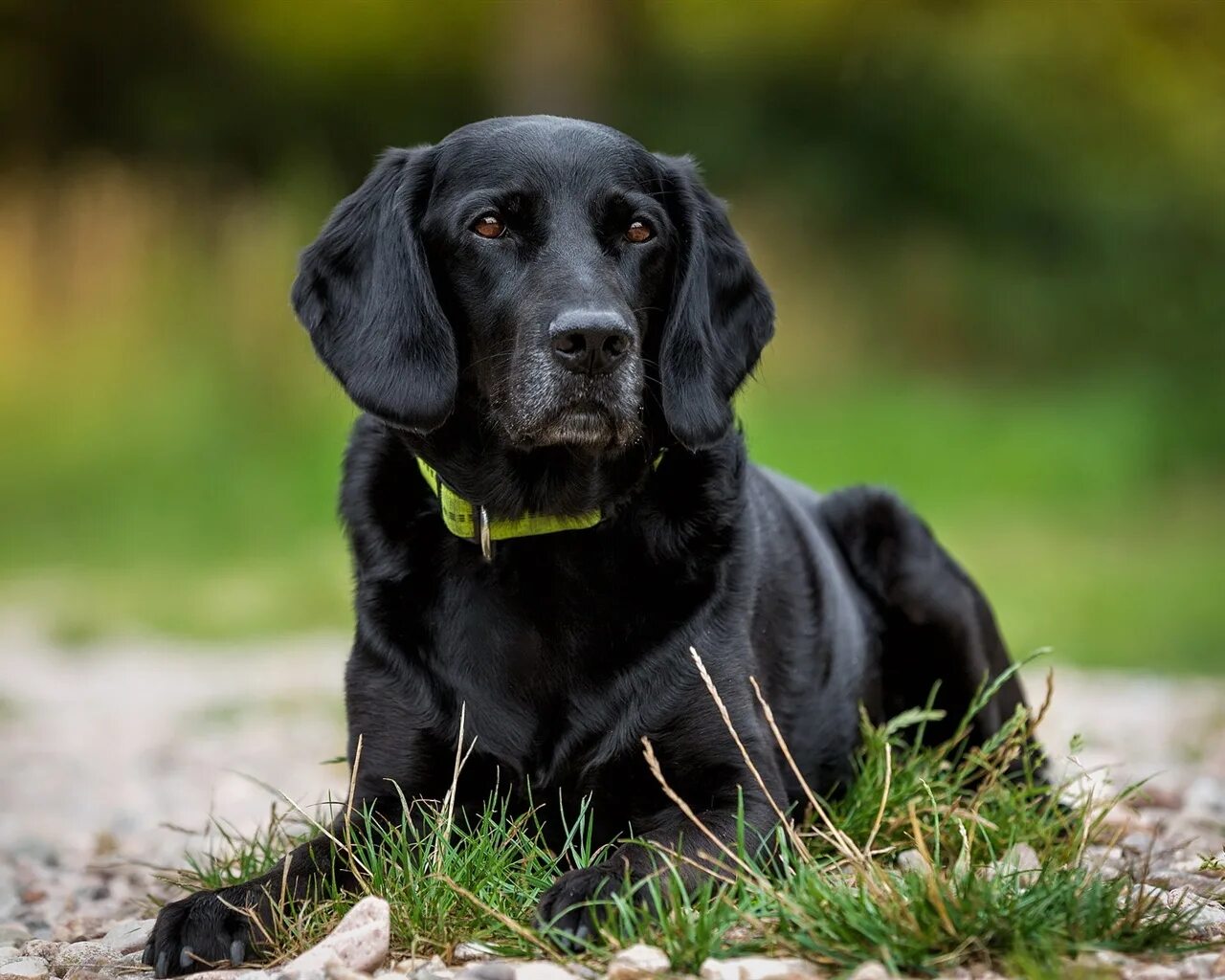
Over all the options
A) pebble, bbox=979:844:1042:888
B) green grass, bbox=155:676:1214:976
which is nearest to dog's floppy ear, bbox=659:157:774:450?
green grass, bbox=155:676:1214:976

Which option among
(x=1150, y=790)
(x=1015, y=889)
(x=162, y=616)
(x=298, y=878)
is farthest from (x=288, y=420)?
(x=1015, y=889)

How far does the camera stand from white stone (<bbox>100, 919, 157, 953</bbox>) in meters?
3.39

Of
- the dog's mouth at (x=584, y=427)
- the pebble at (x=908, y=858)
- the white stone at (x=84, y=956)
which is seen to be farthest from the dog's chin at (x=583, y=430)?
the white stone at (x=84, y=956)

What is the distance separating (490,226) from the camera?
12.1ft

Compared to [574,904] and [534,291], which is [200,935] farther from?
[534,291]

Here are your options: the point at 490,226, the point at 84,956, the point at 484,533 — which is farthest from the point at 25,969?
the point at 490,226

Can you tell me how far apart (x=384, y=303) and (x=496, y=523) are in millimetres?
571

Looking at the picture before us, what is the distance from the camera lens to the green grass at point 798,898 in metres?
2.64

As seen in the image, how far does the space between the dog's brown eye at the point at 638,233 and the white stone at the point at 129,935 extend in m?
1.85

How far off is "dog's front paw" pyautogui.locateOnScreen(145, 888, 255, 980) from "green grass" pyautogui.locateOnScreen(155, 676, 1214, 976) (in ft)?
0.28

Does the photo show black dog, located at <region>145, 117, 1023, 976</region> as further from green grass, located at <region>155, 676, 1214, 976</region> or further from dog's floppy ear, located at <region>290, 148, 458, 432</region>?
green grass, located at <region>155, 676, 1214, 976</region>

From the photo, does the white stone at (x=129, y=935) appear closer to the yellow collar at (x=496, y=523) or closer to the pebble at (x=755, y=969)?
the yellow collar at (x=496, y=523)

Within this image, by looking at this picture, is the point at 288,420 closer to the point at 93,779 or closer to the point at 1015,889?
the point at 93,779

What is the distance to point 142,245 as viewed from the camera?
1412cm
